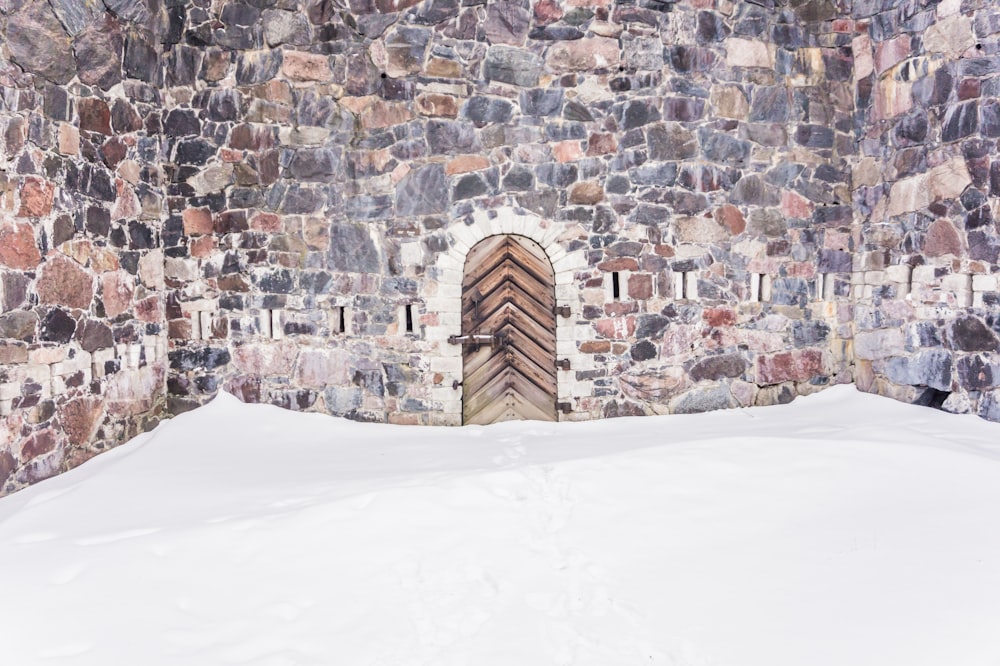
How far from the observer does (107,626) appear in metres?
2.88

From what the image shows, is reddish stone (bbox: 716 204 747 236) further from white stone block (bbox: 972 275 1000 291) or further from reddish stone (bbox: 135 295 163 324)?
reddish stone (bbox: 135 295 163 324)

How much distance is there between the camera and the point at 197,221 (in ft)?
20.2

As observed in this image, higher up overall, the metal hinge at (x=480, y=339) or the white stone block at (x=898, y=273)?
the white stone block at (x=898, y=273)

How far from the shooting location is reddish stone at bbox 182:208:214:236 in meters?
6.14

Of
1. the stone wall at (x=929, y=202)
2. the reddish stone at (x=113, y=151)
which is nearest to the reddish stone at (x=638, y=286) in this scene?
the stone wall at (x=929, y=202)

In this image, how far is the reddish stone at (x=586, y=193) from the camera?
242 inches

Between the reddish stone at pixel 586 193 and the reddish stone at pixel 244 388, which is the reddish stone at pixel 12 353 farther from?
the reddish stone at pixel 586 193

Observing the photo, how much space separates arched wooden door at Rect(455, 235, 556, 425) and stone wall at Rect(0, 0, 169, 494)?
2843mm

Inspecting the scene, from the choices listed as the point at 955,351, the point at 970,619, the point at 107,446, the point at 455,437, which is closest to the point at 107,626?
the point at 107,446

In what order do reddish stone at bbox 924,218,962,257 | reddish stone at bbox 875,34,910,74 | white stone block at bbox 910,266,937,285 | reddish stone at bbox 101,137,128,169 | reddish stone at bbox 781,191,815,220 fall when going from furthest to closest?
1. reddish stone at bbox 781,191,815,220
2. reddish stone at bbox 875,34,910,74
3. white stone block at bbox 910,266,937,285
4. reddish stone at bbox 924,218,962,257
5. reddish stone at bbox 101,137,128,169

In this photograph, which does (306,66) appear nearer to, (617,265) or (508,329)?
(508,329)

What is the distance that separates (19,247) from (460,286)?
10.9 feet

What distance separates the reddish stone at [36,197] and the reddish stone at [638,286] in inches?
183

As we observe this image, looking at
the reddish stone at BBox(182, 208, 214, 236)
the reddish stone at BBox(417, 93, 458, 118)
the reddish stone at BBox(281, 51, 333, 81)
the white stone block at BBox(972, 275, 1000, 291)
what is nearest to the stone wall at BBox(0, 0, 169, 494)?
the reddish stone at BBox(182, 208, 214, 236)
